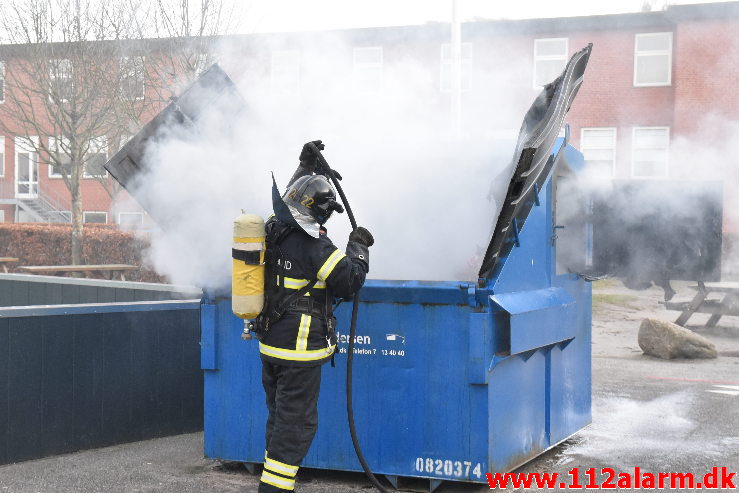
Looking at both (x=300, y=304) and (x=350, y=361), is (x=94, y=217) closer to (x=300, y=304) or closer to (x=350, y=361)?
(x=350, y=361)

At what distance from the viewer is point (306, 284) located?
417cm

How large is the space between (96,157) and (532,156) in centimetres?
1837

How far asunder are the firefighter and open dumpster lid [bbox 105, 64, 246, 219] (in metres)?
1.38

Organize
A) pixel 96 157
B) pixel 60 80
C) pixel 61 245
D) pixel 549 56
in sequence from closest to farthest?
pixel 60 80 < pixel 61 245 < pixel 96 157 < pixel 549 56

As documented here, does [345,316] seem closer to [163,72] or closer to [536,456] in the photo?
[536,456]

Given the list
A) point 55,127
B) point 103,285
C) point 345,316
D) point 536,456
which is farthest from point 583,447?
point 55,127

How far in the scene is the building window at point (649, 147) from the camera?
22859 millimetres

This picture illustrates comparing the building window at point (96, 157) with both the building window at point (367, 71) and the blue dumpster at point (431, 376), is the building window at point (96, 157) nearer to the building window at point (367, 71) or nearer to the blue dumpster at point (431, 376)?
the building window at point (367, 71)

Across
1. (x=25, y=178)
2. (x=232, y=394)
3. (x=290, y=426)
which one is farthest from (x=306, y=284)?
(x=25, y=178)

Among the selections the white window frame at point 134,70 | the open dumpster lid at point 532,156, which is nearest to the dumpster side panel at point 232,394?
the open dumpster lid at point 532,156

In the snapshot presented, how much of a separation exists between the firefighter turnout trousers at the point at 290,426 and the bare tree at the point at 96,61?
39.0ft

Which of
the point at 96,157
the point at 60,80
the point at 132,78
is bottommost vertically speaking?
the point at 96,157

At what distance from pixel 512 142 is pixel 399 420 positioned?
6.34 feet

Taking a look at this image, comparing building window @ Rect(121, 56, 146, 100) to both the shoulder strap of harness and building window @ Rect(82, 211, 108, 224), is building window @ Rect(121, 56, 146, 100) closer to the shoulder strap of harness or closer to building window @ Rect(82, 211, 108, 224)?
building window @ Rect(82, 211, 108, 224)
